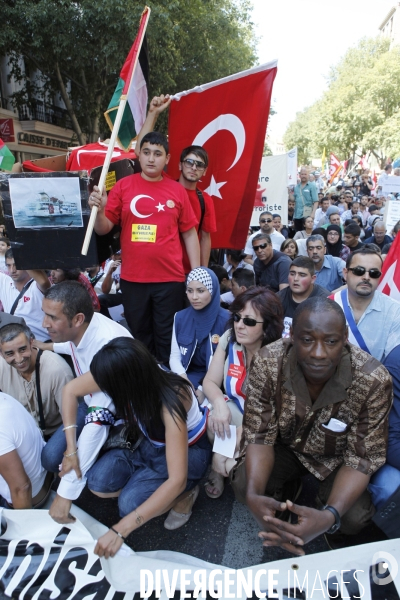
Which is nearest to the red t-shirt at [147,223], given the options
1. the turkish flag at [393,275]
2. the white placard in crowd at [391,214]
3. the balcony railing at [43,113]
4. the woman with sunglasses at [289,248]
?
the turkish flag at [393,275]

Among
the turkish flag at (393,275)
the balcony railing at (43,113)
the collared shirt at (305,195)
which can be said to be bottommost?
the turkish flag at (393,275)

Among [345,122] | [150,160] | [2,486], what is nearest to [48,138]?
[150,160]

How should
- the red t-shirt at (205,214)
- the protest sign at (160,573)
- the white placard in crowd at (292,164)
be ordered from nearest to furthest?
the protest sign at (160,573) → the red t-shirt at (205,214) → the white placard in crowd at (292,164)

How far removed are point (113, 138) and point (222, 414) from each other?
193cm

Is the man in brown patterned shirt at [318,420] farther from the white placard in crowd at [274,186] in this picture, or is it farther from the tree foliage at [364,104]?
the tree foliage at [364,104]

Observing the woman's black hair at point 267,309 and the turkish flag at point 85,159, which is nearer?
the woman's black hair at point 267,309

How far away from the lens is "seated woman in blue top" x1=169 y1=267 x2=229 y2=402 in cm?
321

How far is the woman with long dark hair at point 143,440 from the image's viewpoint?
2031 mm

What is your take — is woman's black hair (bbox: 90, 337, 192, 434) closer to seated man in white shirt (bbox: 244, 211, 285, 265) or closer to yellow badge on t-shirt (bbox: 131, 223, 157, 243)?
yellow badge on t-shirt (bbox: 131, 223, 157, 243)

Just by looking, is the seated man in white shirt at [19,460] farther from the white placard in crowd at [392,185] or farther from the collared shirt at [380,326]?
the white placard in crowd at [392,185]

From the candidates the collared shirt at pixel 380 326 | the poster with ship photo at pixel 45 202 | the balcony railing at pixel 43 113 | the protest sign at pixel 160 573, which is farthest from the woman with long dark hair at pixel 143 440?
the balcony railing at pixel 43 113

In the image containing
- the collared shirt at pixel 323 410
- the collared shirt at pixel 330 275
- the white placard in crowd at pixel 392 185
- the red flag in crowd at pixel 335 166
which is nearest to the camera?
the collared shirt at pixel 323 410

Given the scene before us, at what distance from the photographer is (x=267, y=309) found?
2.77 metres

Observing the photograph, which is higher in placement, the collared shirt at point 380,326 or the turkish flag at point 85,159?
the turkish flag at point 85,159
